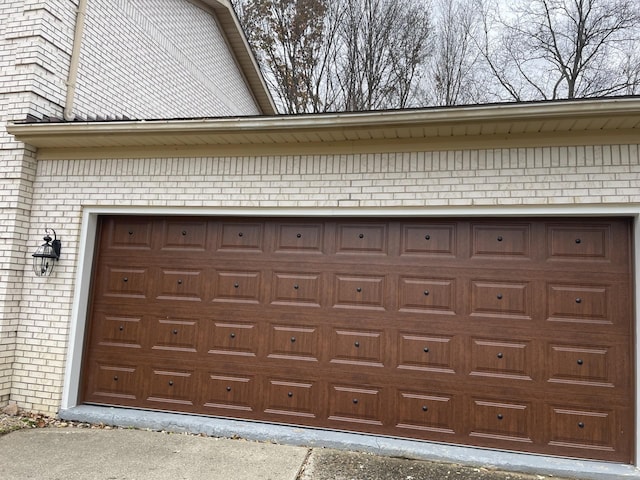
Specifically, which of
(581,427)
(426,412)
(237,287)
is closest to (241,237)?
(237,287)

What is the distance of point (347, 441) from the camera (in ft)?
14.3

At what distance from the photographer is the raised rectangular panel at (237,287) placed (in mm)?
4988

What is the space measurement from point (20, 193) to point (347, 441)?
464cm

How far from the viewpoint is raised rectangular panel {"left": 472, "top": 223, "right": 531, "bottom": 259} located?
441 centimetres

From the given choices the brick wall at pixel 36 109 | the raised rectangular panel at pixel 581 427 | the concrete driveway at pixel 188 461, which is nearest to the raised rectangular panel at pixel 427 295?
the raised rectangular panel at pixel 581 427

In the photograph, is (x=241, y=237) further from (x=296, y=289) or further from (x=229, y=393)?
(x=229, y=393)

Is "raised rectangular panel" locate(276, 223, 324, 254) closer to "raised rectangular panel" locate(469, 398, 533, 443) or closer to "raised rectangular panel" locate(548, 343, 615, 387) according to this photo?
"raised rectangular panel" locate(469, 398, 533, 443)

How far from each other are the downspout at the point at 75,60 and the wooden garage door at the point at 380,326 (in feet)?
5.64

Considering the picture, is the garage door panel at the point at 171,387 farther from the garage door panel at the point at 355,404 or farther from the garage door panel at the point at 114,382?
the garage door panel at the point at 355,404

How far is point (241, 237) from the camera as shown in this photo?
16.8 ft

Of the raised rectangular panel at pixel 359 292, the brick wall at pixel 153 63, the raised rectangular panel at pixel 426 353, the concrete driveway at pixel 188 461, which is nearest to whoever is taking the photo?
the concrete driveway at pixel 188 461

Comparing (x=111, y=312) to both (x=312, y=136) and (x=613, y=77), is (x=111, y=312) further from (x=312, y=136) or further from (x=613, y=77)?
(x=613, y=77)

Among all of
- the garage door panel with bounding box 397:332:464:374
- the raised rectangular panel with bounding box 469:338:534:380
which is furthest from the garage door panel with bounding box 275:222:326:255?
the raised rectangular panel with bounding box 469:338:534:380

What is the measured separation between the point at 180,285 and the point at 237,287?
2.30ft
